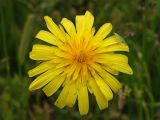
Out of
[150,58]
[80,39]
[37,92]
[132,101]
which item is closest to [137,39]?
[150,58]

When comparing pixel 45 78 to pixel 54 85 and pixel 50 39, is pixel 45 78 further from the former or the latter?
pixel 50 39

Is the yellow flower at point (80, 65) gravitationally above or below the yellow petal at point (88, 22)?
below

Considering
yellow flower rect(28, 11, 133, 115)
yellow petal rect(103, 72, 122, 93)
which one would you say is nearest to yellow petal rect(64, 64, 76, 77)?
yellow flower rect(28, 11, 133, 115)

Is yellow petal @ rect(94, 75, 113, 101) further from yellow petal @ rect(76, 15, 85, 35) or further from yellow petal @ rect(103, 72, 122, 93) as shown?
yellow petal @ rect(76, 15, 85, 35)

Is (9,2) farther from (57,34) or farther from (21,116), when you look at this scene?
(57,34)

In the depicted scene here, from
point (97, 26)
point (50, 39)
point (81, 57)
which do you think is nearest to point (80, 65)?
point (81, 57)

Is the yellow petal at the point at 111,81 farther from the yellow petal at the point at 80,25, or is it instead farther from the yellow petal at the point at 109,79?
the yellow petal at the point at 80,25

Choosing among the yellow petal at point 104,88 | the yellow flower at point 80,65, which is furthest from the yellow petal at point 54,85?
the yellow petal at point 104,88

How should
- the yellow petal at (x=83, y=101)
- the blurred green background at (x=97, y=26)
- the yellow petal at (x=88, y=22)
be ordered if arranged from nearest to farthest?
the yellow petal at (x=83, y=101) < the yellow petal at (x=88, y=22) < the blurred green background at (x=97, y=26)
